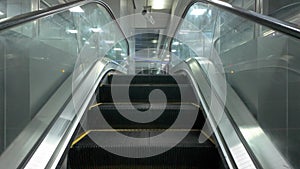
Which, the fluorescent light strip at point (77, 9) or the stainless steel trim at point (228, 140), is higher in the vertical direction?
the fluorescent light strip at point (77, 9)

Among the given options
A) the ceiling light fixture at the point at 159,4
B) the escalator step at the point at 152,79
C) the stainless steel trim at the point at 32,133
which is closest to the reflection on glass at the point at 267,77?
the escalator step at the point at 152,79

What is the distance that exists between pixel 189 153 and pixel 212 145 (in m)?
0.18

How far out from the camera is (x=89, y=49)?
388 centimetres

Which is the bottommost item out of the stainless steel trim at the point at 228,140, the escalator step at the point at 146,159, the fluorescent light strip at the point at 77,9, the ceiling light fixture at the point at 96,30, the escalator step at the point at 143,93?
the escalator step at the point at 146,159

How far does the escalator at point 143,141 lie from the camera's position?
7.02 feet

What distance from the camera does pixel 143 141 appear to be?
2305 millimetres

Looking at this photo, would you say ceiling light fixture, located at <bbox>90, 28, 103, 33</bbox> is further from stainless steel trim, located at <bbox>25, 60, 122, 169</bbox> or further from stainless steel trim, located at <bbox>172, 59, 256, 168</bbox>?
stainless steel trim, located at <bbox>172, 59, 256, 168</bbox>

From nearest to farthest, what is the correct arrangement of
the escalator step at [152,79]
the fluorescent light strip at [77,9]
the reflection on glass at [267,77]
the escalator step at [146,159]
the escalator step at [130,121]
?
the reflection on glass at [267,77]
the escalator step at [146,159]
the escalator step at [130,121]
the fluorescent light strip at [77,9]
the escalator step at [152,79]

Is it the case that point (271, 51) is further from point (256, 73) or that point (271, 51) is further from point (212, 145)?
point (212, 145)

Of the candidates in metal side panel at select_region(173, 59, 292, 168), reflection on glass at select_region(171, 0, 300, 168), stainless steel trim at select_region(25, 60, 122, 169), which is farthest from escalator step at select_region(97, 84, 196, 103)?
metal side panel at select_region(173, 59, 292, 168)

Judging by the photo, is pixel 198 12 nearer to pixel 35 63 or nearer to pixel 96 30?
pixel 96 30

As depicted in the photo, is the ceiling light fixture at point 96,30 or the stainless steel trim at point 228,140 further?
the ceiling light fixture at point 96,30

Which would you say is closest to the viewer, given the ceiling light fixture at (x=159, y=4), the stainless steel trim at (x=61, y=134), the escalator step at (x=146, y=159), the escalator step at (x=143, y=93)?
the stainless steel trim at (x=61, y=134)

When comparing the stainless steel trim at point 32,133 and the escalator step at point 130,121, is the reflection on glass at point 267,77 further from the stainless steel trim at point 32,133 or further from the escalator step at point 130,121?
the stainless steel trim at point 32,133
